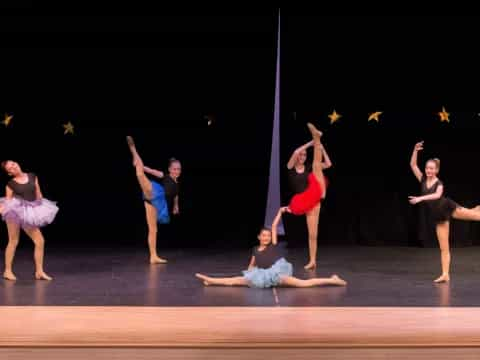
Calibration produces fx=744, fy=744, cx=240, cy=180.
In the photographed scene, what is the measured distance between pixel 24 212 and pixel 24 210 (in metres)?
0.02

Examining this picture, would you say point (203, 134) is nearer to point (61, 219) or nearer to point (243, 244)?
point (243, 244)

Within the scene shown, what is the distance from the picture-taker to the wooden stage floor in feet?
11.6

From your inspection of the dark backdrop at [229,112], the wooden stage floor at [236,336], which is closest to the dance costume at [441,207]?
the wooden stage floor at [236,336]

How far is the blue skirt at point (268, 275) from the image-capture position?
554cm

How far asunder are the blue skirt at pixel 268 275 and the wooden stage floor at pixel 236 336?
51.5 inches

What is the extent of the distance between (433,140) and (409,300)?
11.3 feet

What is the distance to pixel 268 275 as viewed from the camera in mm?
5543

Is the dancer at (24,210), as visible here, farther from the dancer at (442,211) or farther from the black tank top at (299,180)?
the dancer at (442,211)

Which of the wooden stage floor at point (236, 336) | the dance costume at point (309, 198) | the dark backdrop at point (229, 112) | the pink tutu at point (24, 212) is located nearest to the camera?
the wooden stage floor at point (236, 336)

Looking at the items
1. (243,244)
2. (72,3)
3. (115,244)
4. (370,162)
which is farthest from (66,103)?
(370,162)

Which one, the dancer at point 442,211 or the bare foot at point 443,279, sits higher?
the dancer at point 442,211

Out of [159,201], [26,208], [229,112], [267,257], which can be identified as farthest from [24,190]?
[229,112]

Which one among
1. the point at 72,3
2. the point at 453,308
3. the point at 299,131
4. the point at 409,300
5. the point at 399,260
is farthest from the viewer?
the point at 299,131

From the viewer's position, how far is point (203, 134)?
836 centimetres
